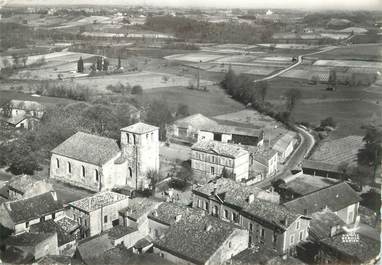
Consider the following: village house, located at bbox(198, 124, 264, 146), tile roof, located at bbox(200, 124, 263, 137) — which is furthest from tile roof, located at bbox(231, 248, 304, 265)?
tile roof, located at bbox(200, 124, 263, 137)

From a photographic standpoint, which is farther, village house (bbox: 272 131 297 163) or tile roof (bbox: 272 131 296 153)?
tile roof (bbox: 272 131 296 153)

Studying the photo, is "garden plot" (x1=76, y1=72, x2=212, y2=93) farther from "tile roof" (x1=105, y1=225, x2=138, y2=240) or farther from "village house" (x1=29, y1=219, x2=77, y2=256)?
"tile roof" (x1=105, y1=225, x2=138, y2=240)

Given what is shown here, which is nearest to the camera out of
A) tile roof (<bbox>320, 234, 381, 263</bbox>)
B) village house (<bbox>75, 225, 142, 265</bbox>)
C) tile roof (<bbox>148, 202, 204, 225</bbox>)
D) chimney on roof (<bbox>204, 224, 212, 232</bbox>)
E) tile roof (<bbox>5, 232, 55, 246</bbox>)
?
tile roof (<bbox>320, 234, 381, 263</bbox>)

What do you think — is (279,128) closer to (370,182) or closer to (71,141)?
(370,182)

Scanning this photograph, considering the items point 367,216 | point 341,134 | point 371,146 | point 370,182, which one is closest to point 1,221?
point 367,216

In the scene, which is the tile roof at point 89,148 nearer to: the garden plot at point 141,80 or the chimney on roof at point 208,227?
the chimney on roof at point 208,227

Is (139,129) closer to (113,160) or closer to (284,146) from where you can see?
(113,160)
